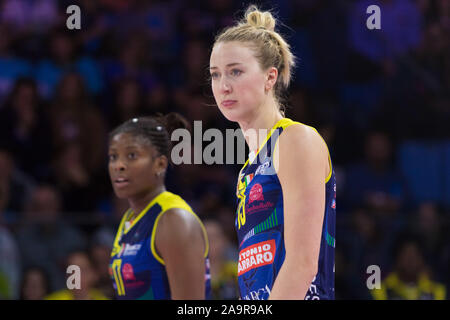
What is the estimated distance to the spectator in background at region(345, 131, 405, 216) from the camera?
6.04 m

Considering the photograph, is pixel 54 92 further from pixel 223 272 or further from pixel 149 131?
pixel 149 131

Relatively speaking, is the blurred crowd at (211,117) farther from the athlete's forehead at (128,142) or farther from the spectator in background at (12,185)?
the athlete's forehead at (128,142)

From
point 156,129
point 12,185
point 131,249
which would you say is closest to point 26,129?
point 12,185

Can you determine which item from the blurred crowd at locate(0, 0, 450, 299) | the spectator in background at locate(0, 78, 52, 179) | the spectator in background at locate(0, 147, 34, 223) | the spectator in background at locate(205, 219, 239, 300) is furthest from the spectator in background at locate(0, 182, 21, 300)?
the spectator in background at locate(205, 219, 239, 300)

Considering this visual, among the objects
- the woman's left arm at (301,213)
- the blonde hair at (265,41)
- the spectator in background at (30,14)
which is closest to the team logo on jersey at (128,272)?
the blonde hair at (265,41)

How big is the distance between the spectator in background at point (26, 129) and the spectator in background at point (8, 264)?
3.76ft

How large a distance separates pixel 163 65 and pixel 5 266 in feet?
9.39

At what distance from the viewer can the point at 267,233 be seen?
2.26m

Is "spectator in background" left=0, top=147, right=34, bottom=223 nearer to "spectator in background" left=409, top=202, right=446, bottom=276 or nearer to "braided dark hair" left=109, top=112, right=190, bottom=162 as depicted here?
"braided dark hair" left=109, top=112, right=190, bottom=162

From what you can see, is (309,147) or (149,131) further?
(149,131)

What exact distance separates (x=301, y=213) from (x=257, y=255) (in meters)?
0.33

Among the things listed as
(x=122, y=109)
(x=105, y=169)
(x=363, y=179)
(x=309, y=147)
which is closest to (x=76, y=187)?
(x=105, y=169)

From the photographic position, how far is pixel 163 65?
6988 mm

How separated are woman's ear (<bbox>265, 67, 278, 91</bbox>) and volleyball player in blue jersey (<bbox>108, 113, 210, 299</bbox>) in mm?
884
